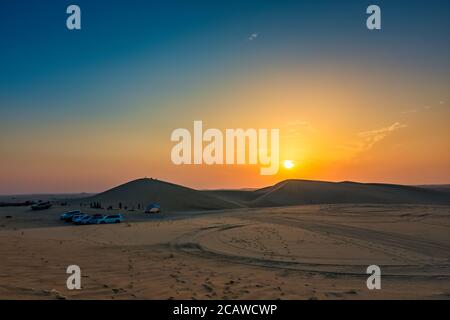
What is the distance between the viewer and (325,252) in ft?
59.8

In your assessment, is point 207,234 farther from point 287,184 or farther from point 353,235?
point 287,184

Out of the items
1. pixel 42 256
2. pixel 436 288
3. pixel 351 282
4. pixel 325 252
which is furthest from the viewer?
pixel 325 252

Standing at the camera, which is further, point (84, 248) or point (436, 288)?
point (84, 248)

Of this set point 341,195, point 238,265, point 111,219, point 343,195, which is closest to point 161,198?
point 111,219

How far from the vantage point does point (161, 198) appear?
74.3m

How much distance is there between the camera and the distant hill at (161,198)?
69.2 m

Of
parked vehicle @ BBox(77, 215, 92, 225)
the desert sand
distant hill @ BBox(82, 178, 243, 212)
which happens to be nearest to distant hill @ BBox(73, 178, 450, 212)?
distant hill @ BBox(82, 178, 243, 212)

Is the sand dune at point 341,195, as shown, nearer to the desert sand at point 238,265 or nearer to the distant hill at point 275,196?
the distant hill at point 275,196

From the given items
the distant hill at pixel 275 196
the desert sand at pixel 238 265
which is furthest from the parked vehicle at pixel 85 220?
the distant hill at pixel 275 196
